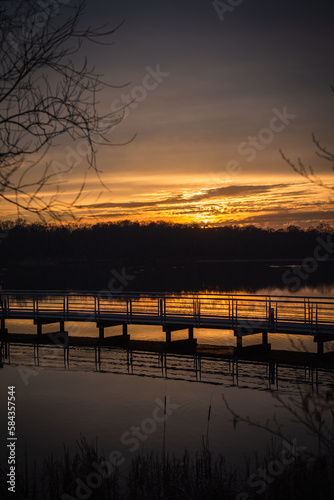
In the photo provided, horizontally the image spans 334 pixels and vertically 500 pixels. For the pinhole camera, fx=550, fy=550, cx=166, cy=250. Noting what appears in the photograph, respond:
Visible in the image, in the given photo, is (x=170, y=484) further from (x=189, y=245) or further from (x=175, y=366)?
(x=189, y=245)

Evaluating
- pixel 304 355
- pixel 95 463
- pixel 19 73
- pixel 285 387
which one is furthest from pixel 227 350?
pixel 19 73

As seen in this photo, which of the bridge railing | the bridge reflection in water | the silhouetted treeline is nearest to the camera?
the bridge reflection in water

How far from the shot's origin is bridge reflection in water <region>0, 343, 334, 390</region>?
1808cm

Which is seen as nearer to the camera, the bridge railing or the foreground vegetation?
the foreground vegetation

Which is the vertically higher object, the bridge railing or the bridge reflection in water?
the bridge railing

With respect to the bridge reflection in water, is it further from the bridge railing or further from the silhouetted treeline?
the silhouetted treeline

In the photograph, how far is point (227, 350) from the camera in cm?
2284

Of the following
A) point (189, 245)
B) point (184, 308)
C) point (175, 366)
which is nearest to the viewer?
point (175, 366)

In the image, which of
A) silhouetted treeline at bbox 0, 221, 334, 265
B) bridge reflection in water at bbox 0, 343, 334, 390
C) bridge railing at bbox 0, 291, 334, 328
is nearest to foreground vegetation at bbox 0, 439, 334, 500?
bridge reflection in water at bbox 0, 343, 334, 390

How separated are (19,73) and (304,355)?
17900 mm

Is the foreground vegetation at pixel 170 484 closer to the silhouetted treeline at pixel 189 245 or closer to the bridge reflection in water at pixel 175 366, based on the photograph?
the bridge reflection in water at pixel 175 366

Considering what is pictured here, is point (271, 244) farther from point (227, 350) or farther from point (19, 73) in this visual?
point (19, 73)

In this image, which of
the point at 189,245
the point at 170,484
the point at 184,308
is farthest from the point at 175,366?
the point at 189,245

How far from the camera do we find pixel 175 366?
20.8m
